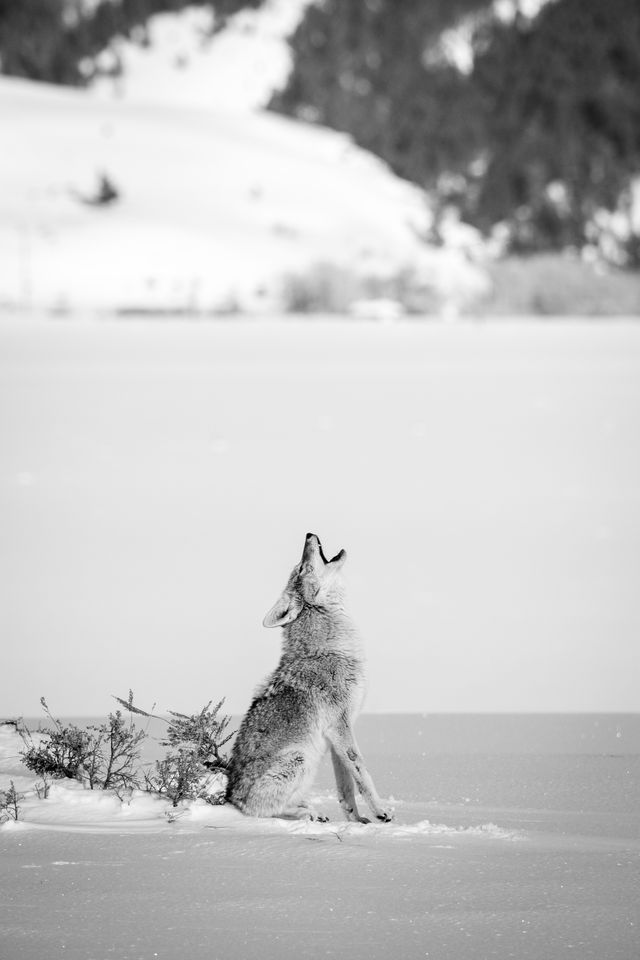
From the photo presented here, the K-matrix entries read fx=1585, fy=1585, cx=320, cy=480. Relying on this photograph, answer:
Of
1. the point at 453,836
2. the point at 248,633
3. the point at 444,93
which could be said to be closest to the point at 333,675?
the point at 453,836

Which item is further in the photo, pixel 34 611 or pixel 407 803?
pixel 34 611

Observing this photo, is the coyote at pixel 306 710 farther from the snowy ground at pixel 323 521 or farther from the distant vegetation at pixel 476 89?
the distant vegetation at pixel 476 89

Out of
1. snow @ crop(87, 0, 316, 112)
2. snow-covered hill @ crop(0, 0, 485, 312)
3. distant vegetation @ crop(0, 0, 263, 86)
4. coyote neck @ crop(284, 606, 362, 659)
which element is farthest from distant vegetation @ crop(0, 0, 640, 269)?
coyote neck @ crop(284, 606, 362, 659)

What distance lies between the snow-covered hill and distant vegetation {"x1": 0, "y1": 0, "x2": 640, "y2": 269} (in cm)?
692

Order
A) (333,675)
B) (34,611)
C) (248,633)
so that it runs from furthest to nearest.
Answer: (34,611) < (248,633) < (333,675)

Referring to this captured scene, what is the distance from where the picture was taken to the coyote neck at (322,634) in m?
3.43

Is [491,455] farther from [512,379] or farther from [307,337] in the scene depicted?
[307,337]

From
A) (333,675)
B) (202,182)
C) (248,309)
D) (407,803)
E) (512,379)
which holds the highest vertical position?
(202,182)

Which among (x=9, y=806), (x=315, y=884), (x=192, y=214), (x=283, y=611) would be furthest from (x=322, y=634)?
(x=192, y=214)

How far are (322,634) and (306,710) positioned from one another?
7.1 inches

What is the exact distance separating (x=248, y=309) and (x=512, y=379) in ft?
45.4

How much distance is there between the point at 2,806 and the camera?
3.53 m

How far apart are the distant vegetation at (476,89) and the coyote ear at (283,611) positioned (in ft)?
181

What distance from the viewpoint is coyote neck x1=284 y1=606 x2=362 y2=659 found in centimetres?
343
